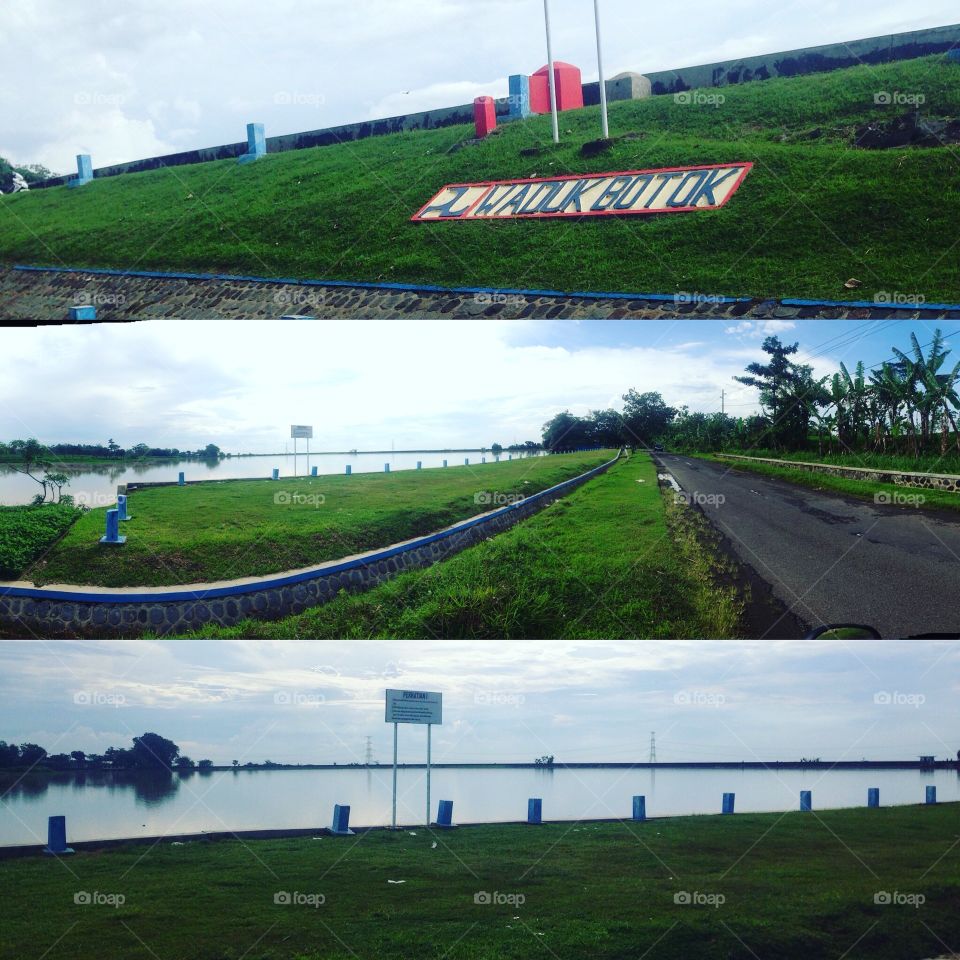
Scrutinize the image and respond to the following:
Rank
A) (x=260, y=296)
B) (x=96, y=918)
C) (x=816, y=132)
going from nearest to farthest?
1. (x=96, y=918)
2. (x=260, y=296)
3. (x=816, y=132)

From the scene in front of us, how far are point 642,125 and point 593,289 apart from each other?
587cm

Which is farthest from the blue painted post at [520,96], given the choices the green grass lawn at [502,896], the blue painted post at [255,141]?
the green grass lawn at [502,896]

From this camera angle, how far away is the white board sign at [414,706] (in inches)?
203

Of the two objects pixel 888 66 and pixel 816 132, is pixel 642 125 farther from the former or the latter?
pixel 888 66

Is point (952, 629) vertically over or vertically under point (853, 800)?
over

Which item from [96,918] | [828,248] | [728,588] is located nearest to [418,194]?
[828,248]

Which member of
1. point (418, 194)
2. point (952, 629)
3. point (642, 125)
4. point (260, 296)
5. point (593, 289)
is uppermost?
point (642, 125)

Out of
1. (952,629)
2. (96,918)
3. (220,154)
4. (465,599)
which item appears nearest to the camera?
(952,629)

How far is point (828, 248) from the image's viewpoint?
8156mm

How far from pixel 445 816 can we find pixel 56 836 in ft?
10.4
